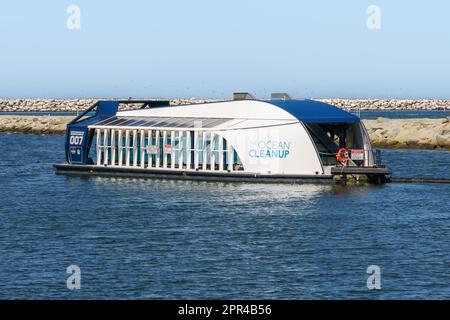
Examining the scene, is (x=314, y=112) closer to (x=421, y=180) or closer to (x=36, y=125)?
(x=421, y=180)

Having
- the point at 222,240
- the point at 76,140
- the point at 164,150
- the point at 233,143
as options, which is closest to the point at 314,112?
the point at 233,143

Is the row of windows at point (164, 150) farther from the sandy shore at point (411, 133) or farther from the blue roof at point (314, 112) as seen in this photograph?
the sandy shore at point (411, 133)

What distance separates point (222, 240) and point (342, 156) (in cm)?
1993

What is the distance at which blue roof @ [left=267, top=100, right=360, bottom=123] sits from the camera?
196 feet

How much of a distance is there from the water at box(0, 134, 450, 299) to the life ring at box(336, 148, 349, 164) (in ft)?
8.92

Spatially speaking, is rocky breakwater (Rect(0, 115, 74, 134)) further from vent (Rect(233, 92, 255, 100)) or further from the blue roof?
the blue roof

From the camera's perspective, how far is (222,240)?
41.0 m

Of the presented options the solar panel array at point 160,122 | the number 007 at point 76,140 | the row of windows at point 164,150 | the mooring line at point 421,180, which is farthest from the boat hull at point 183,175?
the mooring line at point 421,180

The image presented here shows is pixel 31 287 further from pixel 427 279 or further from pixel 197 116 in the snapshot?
pixel 197 116

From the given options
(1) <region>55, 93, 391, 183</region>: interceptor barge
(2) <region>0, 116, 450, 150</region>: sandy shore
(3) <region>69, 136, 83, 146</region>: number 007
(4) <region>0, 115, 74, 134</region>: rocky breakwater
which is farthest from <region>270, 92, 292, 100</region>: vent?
(4) <region>0, 115, 74, 134</region>: rocky breakwater

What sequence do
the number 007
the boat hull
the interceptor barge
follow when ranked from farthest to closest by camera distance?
the number 007 → the interceptor barge → the boat hull

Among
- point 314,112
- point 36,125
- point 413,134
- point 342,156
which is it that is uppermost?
point 314,112

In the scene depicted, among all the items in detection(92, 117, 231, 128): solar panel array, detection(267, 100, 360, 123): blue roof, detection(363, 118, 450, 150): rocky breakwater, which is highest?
detection(267, 100, 360, 123): blue roof

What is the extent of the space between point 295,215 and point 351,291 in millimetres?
15631
